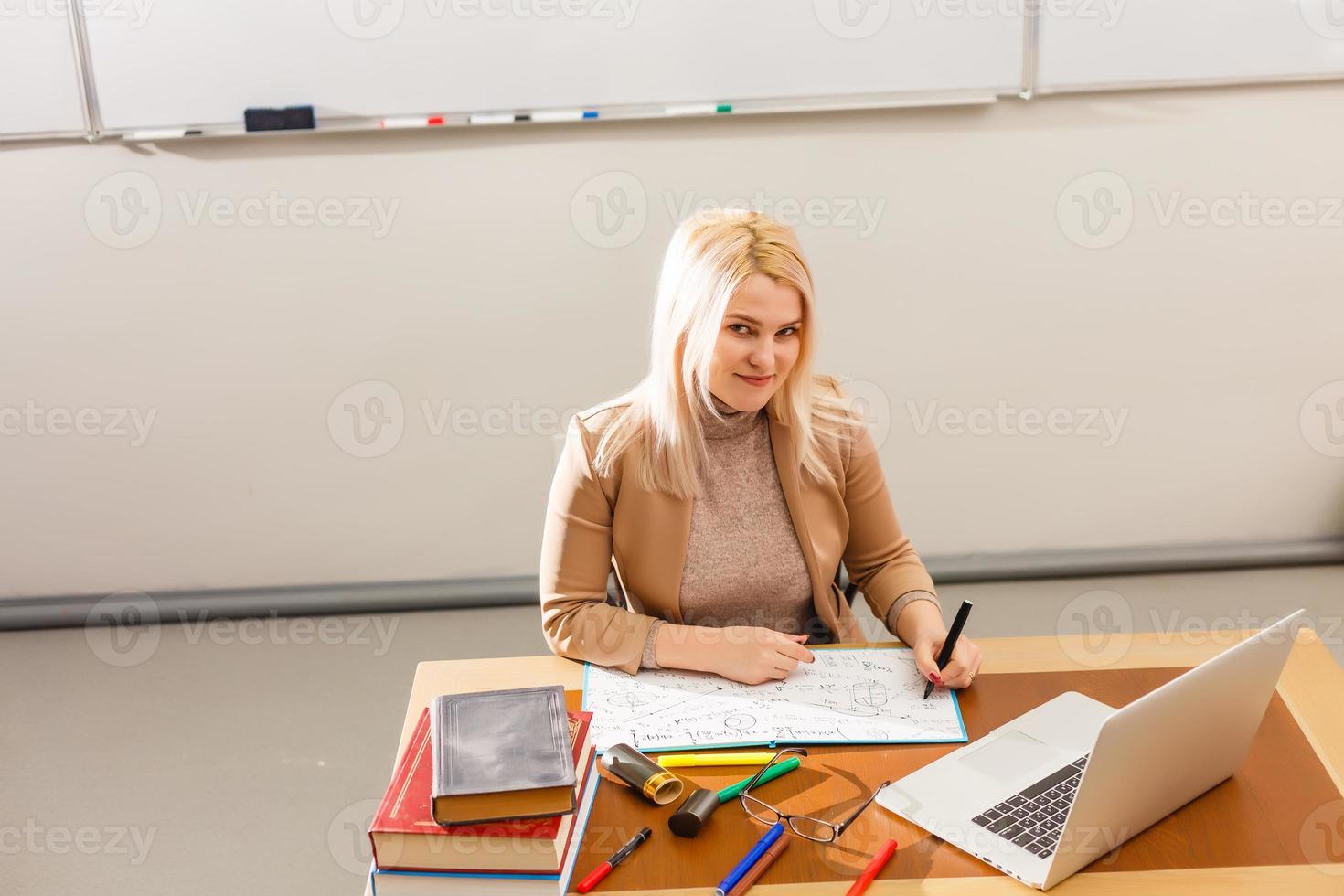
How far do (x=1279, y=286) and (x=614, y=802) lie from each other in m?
2.66

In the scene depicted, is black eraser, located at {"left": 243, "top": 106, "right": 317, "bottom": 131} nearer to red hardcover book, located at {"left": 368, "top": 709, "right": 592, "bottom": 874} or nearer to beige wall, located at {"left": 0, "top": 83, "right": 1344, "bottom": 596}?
beige wall, located at {"left": 0, "top": 83, "right": 1344, "bottom": 596}

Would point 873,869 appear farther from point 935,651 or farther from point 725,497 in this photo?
point 725,497

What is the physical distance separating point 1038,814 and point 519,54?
2296 mm

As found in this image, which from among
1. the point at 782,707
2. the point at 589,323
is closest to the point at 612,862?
the point at 782,707

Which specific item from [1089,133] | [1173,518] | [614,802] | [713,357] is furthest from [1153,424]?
[614,802]

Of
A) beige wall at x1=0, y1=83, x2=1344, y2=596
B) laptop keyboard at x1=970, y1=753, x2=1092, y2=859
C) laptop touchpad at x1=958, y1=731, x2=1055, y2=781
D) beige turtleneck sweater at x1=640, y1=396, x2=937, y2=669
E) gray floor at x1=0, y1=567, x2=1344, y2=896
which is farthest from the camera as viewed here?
beige wall at x1=0, y1=83, x2=1344, y2=596

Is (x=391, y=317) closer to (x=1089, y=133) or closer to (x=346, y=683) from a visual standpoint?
(x=346, y=683)

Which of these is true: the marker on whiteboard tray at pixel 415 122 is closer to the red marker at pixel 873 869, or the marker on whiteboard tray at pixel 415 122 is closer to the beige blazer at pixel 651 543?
the beige blazer at pixel 651 543

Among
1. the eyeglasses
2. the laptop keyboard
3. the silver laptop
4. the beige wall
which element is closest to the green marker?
the eyeglasses

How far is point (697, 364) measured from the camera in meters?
1.77

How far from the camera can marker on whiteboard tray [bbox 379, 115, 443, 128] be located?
3.04m

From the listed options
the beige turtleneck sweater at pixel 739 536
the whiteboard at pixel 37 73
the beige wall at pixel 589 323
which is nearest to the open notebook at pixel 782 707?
the beige turtleneck sweater at pixel 739 536

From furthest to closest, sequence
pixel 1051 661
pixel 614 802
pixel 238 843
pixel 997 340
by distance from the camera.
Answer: pixel 997 340 < pixel 238 843 < pixel 1051 661 < pixel 614 802

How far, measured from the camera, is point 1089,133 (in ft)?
10.3
